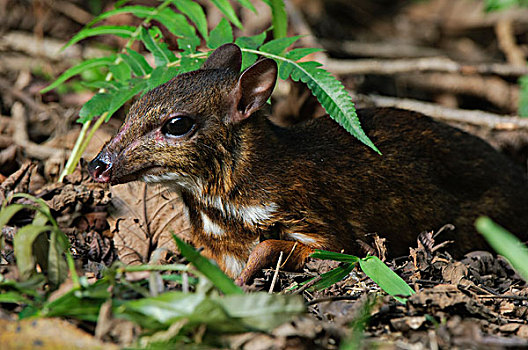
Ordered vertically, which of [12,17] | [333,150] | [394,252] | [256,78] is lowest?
[394,252]

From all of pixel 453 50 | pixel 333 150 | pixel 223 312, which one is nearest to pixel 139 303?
pixel 223 312

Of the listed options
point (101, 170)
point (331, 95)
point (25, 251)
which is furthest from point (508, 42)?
point (25, 251)

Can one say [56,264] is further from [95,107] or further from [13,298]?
[95,107]

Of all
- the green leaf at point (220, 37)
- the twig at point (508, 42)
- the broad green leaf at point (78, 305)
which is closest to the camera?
the broad green leaf at point (78, 305)

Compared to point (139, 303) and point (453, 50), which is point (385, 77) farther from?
point (139, 303)

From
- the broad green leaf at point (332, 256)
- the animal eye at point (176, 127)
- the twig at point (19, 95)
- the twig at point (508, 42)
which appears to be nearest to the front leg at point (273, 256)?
the broad green leaf at point (332, 256)

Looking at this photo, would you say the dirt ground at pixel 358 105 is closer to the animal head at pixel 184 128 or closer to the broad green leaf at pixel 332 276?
the broad green leaf at pixel 332 276

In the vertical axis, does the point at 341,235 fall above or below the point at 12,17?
below
